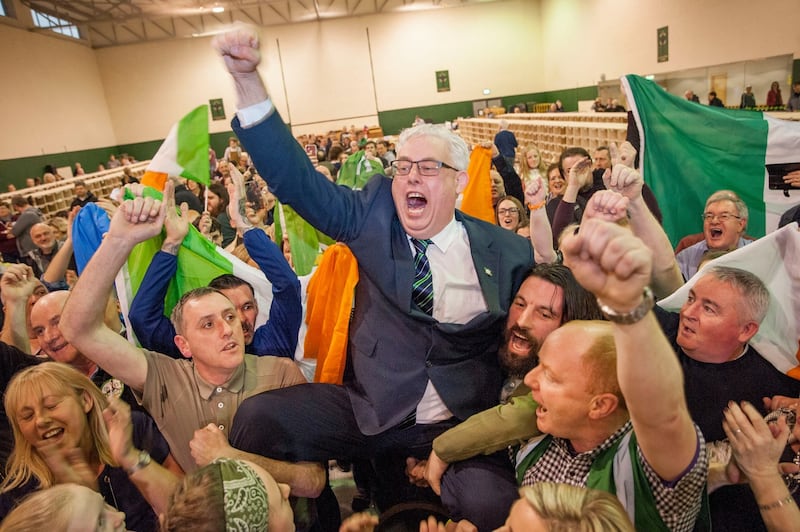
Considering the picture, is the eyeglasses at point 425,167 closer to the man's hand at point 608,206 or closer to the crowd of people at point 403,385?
the crowd of people at point 403,385

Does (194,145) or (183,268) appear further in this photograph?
(194,145)

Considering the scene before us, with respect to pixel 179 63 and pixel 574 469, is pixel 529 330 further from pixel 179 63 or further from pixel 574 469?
pixel 179 63

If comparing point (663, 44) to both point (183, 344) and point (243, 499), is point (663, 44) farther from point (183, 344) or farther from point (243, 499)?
point (243, 499)

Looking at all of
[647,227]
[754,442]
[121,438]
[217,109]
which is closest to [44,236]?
[121,438]

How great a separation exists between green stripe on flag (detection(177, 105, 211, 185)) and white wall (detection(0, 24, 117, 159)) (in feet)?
56.2

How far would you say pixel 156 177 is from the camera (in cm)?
258

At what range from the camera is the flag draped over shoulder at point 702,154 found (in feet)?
12.0

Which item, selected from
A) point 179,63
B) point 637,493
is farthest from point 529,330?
A: point 179,63

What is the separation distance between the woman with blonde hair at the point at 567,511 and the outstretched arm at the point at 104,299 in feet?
4.72

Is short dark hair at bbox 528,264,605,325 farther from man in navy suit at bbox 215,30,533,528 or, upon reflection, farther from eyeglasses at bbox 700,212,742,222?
eyeglasses at bbox 700,212,742,222

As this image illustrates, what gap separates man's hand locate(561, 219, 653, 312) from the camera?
34.6 inches

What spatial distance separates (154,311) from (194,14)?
23.9 meters

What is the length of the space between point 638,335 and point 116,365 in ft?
5.72

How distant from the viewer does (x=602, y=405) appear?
1329 mm
